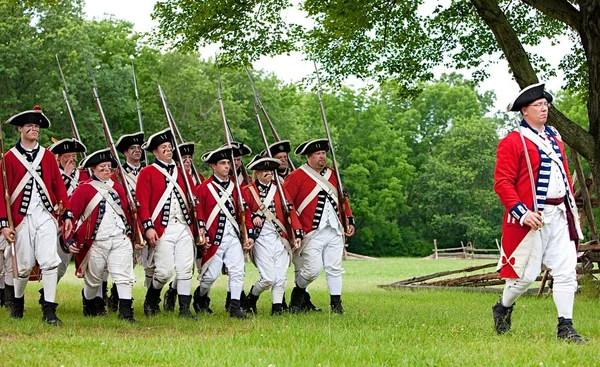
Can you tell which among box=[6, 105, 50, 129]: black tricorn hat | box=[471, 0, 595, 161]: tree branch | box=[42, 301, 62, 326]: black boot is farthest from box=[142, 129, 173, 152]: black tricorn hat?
box=[471, 0, 595, 161]: tree branch

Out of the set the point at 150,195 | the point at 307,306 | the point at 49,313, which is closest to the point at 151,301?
the point at 150,195

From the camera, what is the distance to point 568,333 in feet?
26.8

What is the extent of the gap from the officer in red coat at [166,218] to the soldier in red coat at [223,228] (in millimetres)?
288

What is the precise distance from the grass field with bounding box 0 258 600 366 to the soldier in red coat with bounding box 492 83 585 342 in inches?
21.5

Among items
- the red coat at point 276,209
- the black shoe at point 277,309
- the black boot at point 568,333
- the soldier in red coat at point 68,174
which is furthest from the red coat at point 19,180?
the black boot at point 568,333

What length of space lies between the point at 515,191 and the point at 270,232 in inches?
158

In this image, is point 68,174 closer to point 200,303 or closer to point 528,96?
point 200,303

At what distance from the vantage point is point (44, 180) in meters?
10.1

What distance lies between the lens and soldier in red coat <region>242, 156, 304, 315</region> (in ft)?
37.9

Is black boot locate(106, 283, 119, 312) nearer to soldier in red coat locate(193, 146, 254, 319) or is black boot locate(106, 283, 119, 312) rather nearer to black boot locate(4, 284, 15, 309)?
soldier in red coat locate(193, 146, 254, 319)

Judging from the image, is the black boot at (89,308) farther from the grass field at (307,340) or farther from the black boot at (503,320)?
the black boot at (503,320)

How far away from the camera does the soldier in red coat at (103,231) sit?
10469 millimetres

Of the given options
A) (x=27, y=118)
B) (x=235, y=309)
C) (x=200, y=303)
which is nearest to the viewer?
(x=27, y=118)

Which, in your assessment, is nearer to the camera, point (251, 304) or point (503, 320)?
point (503, 320)
